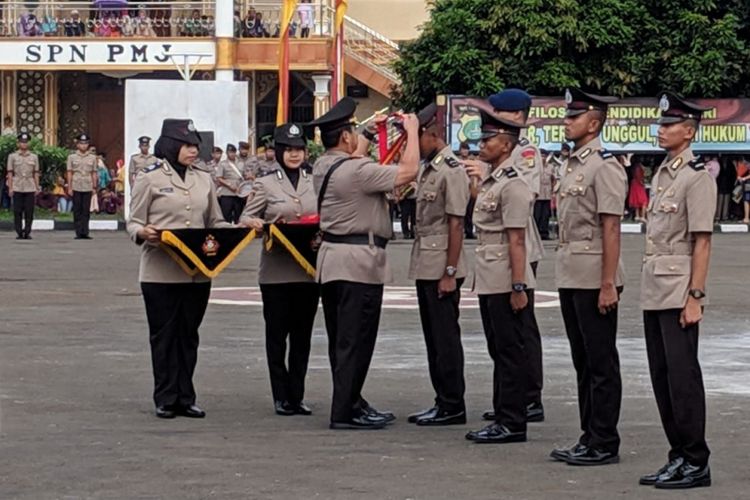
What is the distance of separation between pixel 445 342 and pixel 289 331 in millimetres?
1078

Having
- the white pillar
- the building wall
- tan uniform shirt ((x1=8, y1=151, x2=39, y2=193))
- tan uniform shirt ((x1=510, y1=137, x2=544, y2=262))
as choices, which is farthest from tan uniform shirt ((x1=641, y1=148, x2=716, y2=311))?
the building wall

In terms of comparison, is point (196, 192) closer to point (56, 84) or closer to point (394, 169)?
point (394, 169)

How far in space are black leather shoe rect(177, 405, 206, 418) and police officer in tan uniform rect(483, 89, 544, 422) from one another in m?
1.69

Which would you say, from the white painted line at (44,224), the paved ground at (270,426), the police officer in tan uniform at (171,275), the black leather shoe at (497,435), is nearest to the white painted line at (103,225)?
the white painted line at (44,224)

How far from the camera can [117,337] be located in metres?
15.0

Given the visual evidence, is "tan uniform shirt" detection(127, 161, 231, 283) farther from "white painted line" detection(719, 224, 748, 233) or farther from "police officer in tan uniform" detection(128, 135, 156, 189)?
"white painted line" detection(719, 224, 748, 233)

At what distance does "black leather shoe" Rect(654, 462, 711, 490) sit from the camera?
329 inches

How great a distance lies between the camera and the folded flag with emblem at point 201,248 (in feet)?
34.9

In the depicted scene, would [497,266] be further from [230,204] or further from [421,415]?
[230,204]

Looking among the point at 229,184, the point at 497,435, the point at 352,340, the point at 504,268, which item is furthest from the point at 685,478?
the point at 229,184

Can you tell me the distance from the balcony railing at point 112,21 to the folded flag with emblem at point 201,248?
3401 cm

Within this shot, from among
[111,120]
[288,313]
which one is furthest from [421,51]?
[288,313]

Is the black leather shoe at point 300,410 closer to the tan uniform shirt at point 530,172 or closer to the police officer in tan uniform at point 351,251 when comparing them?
the police officer in tan uniform at point 351,251

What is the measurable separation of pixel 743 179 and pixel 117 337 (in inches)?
981
